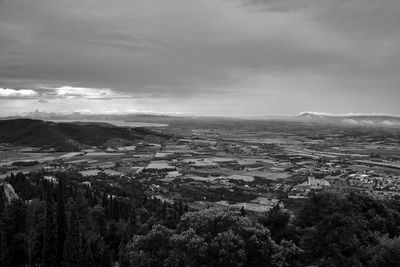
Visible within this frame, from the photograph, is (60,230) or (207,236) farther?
(60,230)

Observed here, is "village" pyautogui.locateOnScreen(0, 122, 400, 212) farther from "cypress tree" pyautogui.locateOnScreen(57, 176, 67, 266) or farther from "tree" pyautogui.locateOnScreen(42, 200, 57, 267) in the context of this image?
"tree" pyautogui.locateOnScreen(42, 200, 57, 267)

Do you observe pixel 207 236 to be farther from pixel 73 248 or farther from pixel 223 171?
pixel 223 171

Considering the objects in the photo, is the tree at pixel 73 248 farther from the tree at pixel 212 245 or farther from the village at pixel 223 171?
the village at pixel 223 171

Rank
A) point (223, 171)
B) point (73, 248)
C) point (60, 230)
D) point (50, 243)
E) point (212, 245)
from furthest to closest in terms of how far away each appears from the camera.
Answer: point (223, 171) < point (60, 230) < point (50, 243) < point (73, 248) < point (212, 245)

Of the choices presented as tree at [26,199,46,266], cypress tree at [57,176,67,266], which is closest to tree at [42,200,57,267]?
cypress tree at [57,176,67,266]

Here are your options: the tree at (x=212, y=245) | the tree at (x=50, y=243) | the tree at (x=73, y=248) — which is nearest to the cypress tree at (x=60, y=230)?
the tree at (x=50, y=243)

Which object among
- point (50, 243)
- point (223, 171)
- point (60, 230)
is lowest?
point (223, 171)

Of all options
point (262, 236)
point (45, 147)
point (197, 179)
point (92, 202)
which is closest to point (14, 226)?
point (92, 202)

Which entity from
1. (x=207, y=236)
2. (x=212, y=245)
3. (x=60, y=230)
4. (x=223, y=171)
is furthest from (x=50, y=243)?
(x=223, y=171)
